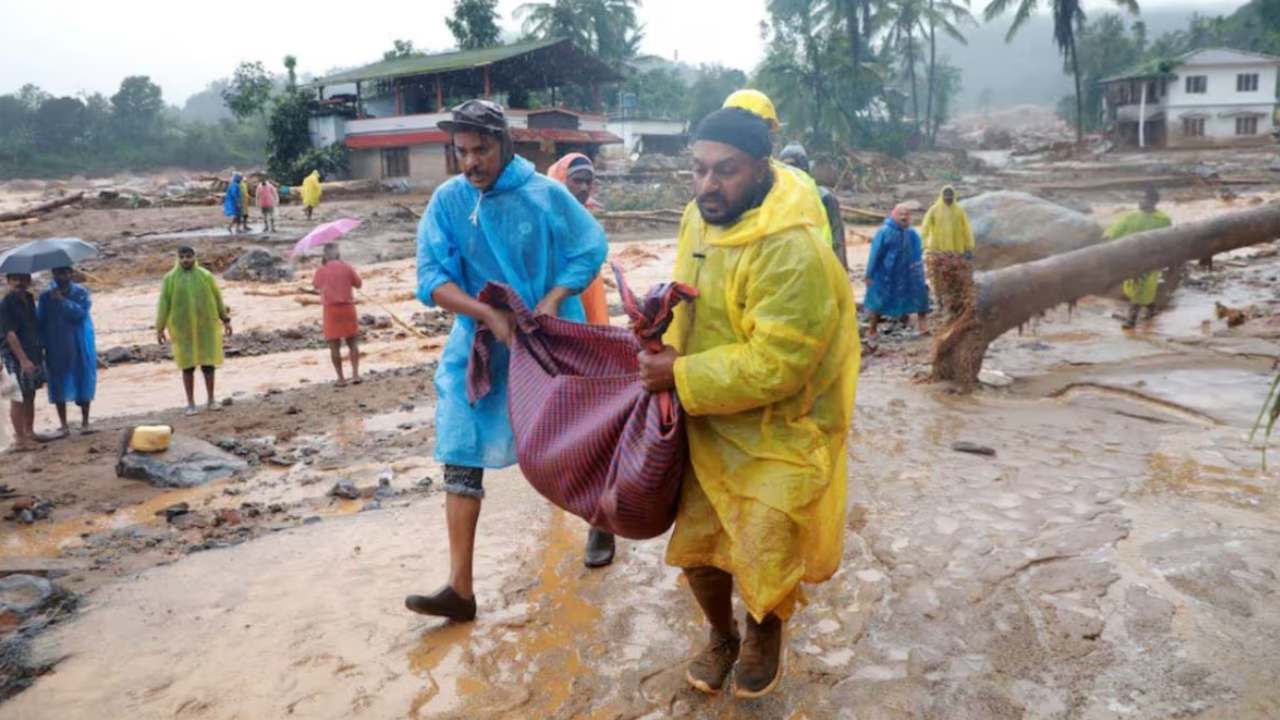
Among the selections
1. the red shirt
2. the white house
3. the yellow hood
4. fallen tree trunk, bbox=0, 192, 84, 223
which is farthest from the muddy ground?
the white house

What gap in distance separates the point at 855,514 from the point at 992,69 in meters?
153

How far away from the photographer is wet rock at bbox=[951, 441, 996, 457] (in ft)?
17.3

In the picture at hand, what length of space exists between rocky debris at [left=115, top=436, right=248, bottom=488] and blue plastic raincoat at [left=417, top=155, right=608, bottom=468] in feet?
11.1

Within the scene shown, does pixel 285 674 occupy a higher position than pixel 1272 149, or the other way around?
pixel 1272 149

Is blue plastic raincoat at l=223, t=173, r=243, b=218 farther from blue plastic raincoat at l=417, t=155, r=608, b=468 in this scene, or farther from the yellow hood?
the yellow hood

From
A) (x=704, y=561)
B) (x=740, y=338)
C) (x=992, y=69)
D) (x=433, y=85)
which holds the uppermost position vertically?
(x=992, y=69)

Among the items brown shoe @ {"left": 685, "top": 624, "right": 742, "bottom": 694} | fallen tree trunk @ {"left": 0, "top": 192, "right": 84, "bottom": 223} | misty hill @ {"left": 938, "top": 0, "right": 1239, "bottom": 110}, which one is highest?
misty hill @ {"left": 938, "top": 0, "right": 1239, "bottom": 110}

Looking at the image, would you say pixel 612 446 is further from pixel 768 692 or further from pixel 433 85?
pixel 433 85

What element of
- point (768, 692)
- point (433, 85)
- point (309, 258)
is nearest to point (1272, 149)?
point (433, 85)

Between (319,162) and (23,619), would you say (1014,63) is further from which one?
(23,619)

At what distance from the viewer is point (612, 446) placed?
2.60 metres

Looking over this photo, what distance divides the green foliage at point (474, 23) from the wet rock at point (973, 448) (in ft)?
118

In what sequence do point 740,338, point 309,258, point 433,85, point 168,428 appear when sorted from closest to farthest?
point 740,338 < point 168,428 < point 309,258 < point 433,85

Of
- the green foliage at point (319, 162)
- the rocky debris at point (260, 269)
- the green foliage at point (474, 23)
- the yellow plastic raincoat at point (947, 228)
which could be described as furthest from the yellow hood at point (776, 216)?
the green foliage at point (474, 23)
